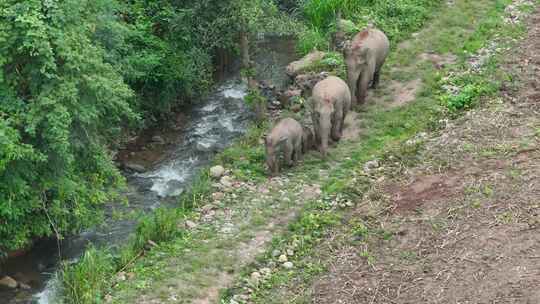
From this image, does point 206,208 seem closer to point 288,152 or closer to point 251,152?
point 288,152

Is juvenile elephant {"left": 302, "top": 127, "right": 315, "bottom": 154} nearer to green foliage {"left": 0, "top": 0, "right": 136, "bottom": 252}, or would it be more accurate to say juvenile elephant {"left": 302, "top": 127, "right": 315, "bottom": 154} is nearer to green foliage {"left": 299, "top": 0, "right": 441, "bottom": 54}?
green foliage {"left": 0, "top": 0, "right": 136, "bottom": 252}

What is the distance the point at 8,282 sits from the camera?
443 inches

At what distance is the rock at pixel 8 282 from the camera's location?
36.8 feet

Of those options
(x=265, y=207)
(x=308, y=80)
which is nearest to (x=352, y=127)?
(x=308, y=80)

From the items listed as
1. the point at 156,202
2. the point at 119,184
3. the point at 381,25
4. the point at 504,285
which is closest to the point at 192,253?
the point at 119,184

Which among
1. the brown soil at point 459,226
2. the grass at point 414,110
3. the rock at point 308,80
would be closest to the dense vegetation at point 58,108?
the rock at point 308,80

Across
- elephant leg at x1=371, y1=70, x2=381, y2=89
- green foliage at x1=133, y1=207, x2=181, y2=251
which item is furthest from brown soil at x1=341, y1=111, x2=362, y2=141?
green foliage at x1=133, y1=207, x2=181, y2=251

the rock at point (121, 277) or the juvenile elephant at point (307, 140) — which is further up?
the juvenile elephant at point (307, 140)

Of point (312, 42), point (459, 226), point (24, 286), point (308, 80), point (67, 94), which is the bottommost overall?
point (24, 286)

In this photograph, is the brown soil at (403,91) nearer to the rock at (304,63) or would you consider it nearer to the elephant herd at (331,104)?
the elephant herd at (331,104)

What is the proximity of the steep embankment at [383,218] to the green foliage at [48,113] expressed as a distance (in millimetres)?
1594

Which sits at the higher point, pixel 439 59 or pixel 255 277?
pixel 439 59

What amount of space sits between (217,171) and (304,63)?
4.52 metres

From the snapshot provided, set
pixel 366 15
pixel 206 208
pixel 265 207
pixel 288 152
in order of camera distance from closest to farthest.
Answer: pixel 265 207
pixel 206 208
pixel 288 152
pixel 366 15
